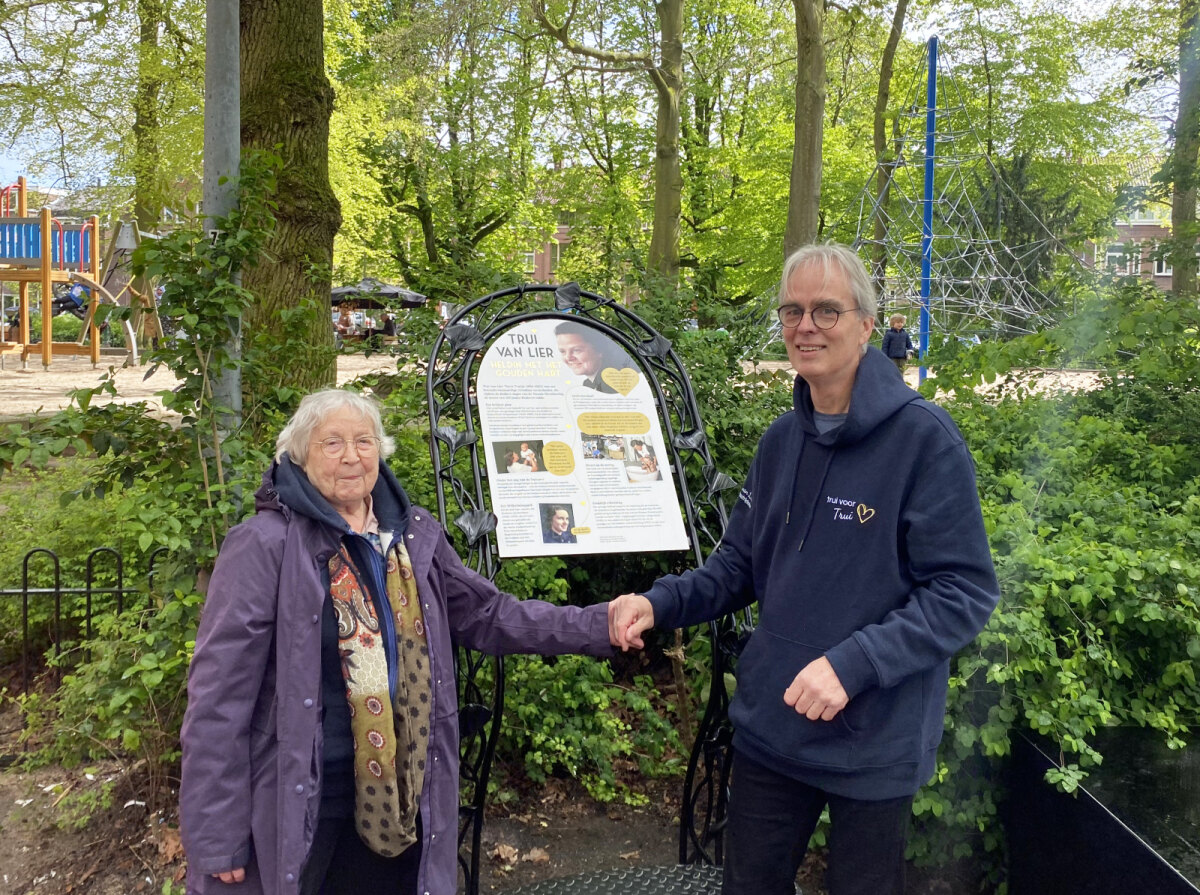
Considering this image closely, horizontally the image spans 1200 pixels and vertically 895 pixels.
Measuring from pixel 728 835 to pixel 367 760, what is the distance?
870mm

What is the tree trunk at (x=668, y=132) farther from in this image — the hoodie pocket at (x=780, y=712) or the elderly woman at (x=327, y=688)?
the hoodie pocket at (x=780, y=712)

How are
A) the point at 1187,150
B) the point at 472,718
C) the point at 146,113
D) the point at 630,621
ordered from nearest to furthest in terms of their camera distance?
the point at 630,621
the point at 472,718
the point at 1187,150
the point at 146,113

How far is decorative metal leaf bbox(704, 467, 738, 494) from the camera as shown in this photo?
11.2ft

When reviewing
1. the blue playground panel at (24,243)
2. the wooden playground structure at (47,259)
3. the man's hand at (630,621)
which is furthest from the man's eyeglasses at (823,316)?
the blue playground panel at (24,243)

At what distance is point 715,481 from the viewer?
343 centimetres

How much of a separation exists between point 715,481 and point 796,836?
147 cm

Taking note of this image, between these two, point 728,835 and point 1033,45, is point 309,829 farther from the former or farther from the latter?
point 1033,45

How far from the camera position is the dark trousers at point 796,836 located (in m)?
2.04

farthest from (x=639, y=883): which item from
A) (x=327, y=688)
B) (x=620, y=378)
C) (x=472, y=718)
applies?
(x=620, y=378)

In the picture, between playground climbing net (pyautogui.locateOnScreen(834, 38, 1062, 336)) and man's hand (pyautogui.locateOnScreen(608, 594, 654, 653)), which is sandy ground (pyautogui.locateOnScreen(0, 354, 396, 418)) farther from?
playground climbing net (pyautogui.locateOnScreen(834, 38, 1062, 336))

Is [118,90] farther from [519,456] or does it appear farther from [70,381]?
[519,456]

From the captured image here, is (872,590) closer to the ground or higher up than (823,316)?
closer to the ground

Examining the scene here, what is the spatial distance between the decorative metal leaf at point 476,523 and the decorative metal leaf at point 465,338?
0.65m

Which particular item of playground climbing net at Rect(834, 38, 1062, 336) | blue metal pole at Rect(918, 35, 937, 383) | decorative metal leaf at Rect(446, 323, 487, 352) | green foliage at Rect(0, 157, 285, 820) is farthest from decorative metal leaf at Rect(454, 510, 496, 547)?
blue metal pole at Rect(918, 35, 937, 383)
